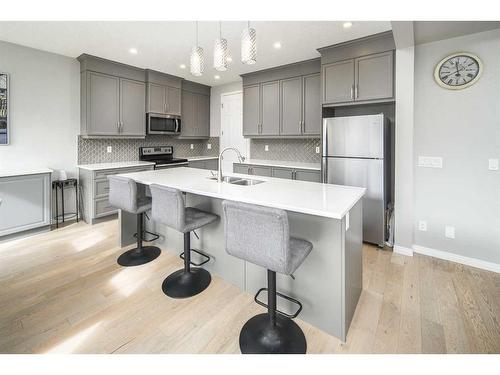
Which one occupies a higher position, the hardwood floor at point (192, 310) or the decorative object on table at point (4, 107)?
the decorative object on table at point (4, 107)

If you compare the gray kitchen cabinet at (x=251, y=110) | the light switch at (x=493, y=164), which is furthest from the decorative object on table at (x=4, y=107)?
the light switch at (x=493, y=164)

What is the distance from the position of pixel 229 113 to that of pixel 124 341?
486 cm

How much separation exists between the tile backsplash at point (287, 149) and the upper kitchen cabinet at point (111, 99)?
7.20ft

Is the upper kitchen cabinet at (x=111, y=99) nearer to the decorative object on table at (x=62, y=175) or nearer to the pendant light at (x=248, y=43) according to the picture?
the decorative object on table at (x=62, y=175)

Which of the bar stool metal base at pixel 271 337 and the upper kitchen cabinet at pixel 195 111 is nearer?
the bar stool metal base at pixel 271 337

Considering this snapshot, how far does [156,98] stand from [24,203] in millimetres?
2611

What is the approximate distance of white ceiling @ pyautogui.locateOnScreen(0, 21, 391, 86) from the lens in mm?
2922

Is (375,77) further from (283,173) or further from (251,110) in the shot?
(251,110)

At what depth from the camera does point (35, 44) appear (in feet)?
11.6

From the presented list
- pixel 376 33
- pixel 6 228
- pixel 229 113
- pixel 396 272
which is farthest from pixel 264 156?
pixel 6 228

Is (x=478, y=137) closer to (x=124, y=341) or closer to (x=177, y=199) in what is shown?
(x=177, y=199)

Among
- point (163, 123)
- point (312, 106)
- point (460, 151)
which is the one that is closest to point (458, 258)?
point (460, 151)

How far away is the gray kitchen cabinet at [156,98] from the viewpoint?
4.73 m

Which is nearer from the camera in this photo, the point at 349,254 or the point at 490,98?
the point at 349,254
